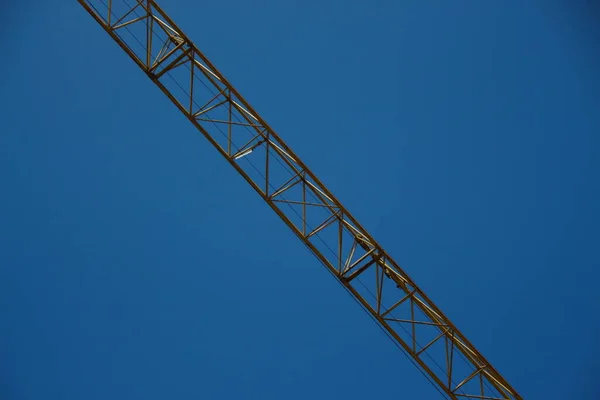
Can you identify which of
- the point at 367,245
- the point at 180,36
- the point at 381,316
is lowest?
the point at 381,316

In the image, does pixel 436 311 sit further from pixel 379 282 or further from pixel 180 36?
pixel 180 36

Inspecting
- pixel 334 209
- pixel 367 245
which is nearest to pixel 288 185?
pixel 334 209

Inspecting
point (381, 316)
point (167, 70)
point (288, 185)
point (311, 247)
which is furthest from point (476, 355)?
point (167, 70)

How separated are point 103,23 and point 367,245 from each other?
9.66 metres

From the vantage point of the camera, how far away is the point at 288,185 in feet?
63.1

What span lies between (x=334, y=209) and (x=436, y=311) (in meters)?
3.97

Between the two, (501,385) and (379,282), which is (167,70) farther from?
(501,385)

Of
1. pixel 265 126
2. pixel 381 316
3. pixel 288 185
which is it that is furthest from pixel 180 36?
pixel 381 316

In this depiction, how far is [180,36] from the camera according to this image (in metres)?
19.1

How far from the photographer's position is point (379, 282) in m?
19.2

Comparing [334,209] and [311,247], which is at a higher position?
[334,209]

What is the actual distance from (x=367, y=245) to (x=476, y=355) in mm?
4289

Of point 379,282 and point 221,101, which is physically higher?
point 221,101

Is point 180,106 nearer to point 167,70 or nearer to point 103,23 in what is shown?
point 167,70
